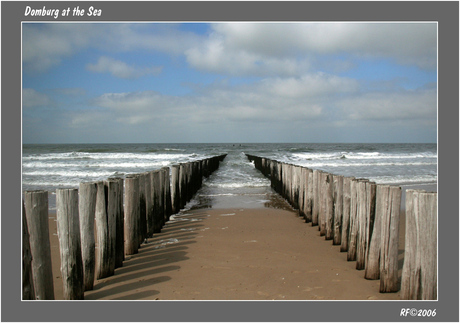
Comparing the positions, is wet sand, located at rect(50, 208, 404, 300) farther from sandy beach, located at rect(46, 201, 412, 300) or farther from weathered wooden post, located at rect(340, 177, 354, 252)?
weathered wooden post, located at rect(340, 177, 354, 252)

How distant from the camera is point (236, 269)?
14.8ft

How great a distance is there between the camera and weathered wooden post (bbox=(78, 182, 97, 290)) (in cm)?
391

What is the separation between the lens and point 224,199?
10.7 metres

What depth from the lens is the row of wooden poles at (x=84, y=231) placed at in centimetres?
322

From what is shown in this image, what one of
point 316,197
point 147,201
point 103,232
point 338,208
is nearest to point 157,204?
point 147,201

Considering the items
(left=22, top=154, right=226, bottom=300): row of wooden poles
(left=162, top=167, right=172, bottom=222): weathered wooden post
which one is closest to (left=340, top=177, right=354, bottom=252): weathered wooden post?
(left=22, top=154, right=226, bottom=300): row of wooden poles

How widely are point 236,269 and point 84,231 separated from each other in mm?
1932

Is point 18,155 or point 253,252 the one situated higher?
point 18,155

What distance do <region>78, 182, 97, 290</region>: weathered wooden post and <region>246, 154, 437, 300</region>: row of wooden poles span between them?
3.22 metres

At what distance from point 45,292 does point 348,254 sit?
12.3 feet

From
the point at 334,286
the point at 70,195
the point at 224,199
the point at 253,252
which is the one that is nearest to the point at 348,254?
the point at 334,286

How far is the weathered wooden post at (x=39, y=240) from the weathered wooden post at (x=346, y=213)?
383 centimetres

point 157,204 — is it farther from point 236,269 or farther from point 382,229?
point 382,229

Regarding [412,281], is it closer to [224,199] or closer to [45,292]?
[45,292]
